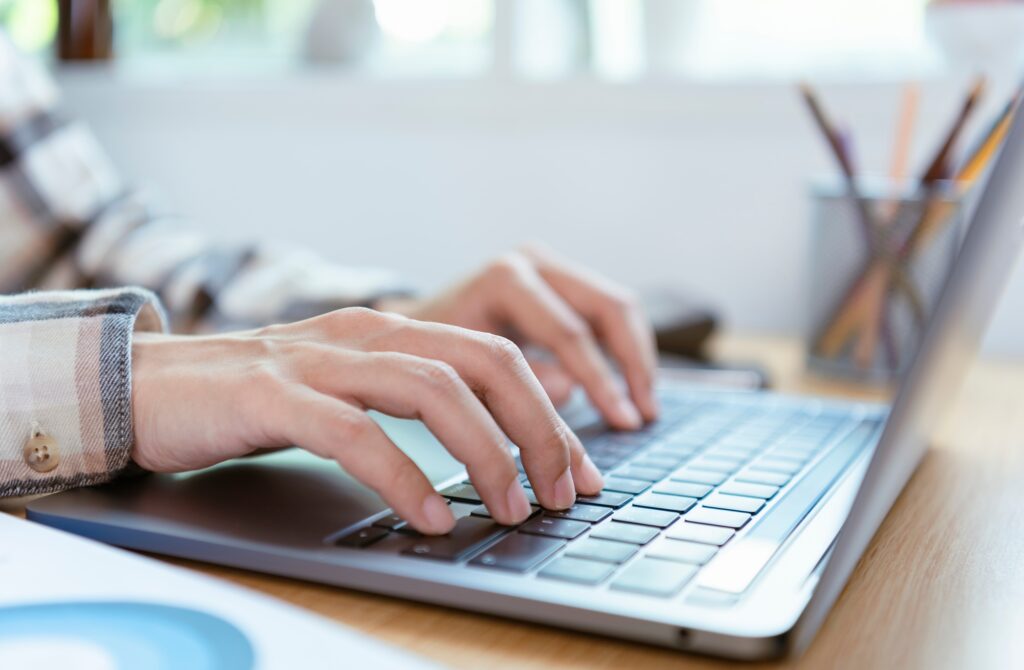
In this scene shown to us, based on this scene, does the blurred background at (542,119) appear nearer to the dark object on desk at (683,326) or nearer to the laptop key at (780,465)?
the dark object on desk at (683,326)

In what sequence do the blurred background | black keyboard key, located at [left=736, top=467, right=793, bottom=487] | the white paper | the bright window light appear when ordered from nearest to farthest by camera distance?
the white paper < black keyboard key, located at [left=736, top=467, right=793, bottom=487] < the blurred background < the bright window light

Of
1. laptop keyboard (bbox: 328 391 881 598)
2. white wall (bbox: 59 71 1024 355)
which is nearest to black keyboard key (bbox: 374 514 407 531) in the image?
laptop keyboard (bbox: 328 391 881 598)

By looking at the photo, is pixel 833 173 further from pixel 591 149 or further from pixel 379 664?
pixel 379 664

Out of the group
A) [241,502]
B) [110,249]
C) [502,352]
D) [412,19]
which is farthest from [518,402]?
[412,19]

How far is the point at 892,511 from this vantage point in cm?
53

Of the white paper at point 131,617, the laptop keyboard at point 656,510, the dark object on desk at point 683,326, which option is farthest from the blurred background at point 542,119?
the white paper at point 131,617

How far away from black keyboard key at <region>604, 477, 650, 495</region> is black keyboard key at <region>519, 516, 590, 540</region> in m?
0.06

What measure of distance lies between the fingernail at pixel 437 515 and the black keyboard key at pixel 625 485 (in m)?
0.10

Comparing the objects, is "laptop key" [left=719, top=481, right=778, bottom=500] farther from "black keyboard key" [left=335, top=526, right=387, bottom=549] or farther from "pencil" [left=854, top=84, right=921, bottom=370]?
"pencil" [left=854, top=84, right=921, bottom=370]

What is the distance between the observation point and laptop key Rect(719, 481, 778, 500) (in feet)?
1.62

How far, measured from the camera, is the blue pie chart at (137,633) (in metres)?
0.32

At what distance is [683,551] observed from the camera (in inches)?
16.0

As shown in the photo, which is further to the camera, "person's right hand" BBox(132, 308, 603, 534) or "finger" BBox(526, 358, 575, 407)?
"finger" BBox(526, 358, 575, 407)

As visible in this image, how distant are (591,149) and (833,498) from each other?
2.54ft
